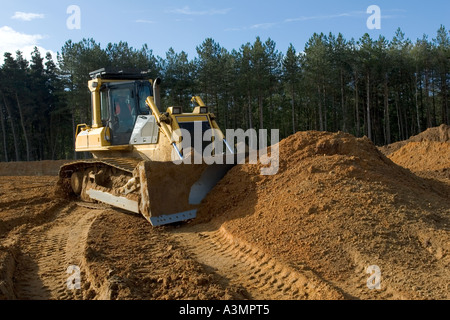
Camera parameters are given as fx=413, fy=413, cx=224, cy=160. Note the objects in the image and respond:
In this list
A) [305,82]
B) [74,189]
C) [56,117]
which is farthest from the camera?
[56,117]

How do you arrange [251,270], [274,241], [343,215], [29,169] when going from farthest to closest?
[29,169]
[343,215]
[274,241]
[251,270]

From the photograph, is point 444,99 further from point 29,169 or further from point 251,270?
point 251,270

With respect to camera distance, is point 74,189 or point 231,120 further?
point 231,120

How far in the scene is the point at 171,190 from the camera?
723 centimetres

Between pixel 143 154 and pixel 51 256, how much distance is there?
3.81 m

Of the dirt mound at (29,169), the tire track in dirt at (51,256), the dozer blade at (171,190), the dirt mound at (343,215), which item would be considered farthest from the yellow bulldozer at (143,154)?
the dirt mound at (29,169)

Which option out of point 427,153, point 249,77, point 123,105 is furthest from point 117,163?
point 249,77

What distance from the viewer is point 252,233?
586 cm

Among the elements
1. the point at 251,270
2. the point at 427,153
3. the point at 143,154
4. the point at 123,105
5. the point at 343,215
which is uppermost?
the point at 123,105

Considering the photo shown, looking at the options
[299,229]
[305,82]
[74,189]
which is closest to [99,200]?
[74,189]

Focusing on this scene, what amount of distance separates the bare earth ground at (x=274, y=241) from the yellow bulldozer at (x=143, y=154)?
13.2 inches

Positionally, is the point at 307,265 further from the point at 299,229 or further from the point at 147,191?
the point at 147,191

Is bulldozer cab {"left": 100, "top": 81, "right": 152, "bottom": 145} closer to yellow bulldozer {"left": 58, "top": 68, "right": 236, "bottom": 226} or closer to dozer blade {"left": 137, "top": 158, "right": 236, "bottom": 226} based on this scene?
yellow bulldozer {"left": 58, "top": 68, "right": 236, "bottom": 226}

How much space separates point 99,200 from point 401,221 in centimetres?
632
